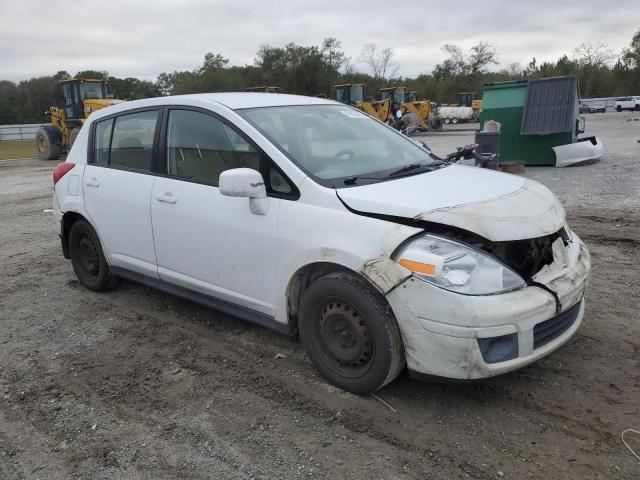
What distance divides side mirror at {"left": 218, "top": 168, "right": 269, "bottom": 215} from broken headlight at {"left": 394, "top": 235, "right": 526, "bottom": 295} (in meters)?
1.01

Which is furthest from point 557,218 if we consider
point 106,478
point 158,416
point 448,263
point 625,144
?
point 625,144

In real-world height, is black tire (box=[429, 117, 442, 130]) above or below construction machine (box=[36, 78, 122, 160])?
below

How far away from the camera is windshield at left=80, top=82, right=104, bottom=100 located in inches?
811

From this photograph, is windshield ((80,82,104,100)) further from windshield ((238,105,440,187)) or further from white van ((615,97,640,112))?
white van ((615,97,640,112))

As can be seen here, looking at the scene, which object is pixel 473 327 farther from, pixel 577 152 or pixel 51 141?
pixel 51 141

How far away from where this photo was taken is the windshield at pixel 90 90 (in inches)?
811

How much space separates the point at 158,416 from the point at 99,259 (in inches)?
90.2

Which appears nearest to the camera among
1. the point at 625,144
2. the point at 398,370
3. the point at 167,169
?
the point at 398,370

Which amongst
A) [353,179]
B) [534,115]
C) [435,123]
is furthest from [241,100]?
[435,123]

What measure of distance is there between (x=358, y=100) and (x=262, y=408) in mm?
29273

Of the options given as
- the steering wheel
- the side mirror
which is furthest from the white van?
the side mirror

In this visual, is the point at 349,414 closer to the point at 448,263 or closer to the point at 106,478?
the point at 448,263

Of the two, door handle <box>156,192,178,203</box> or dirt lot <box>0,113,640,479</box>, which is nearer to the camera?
dirt lot <box>0,113,640,479</box>

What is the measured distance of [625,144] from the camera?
1766cm
